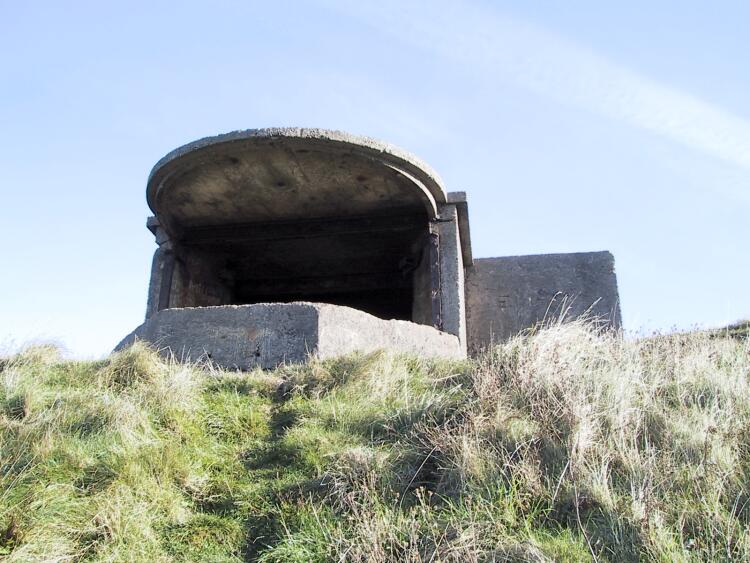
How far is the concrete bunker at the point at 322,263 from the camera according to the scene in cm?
754

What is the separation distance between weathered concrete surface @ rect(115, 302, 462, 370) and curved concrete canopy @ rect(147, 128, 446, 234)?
176cm

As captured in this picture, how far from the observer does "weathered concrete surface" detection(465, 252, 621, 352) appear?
10.2 m

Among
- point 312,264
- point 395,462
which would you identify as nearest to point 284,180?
point 312,264

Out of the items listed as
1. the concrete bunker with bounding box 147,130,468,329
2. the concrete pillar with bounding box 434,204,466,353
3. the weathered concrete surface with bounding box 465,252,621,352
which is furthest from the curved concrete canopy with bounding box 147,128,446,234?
the weathered concrete surface with bounding box 465,252,621,352

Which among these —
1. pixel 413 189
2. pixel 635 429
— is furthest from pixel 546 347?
pixel 413 189

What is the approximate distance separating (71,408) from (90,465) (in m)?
0.92

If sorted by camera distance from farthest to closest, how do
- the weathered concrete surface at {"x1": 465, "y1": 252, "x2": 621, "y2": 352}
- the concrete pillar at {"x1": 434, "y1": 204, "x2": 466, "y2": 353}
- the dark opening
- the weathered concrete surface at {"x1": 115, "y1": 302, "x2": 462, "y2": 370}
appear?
the weathered concrete surface at {"x1": 465, "y1": 252, "x2": 621, "y2": 352} → the dark opening → the concrete pillar at {"x1": 434, "y1": 204, "x2": 466, "y2": 353} → the weathered concrete surface at {"x1": 115, "y1": 302, "x2": 462, "y2": 370}

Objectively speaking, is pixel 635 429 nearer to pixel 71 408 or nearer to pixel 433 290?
pixel 71 408

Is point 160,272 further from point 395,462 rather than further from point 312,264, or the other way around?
point 395,462

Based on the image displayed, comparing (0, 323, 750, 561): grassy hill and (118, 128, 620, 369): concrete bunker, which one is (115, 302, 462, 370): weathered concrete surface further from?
(0, 323, 750, 561): grassy hill

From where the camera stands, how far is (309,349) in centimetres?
721

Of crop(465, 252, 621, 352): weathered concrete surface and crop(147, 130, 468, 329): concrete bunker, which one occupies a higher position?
crop(147, 130, 468, 329): concrete bunker

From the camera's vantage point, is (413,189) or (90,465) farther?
(413,189)

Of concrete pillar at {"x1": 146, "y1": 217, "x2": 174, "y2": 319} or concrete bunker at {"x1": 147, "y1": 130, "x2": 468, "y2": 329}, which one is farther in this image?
concrete pillar at {"x1": 146, "y1": 217, "x2": 174, "y2": 319}
